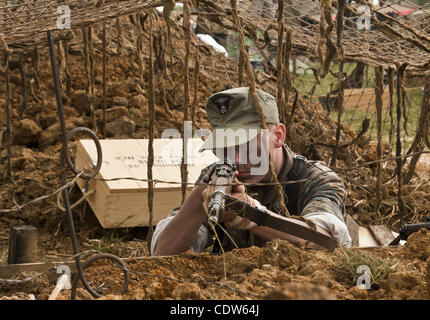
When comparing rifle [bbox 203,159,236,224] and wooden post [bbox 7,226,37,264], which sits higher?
rifle [bbox 203,159,236,224]

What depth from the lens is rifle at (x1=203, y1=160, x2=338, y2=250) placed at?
6.14 feet

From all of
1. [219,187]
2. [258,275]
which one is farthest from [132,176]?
[258,275]

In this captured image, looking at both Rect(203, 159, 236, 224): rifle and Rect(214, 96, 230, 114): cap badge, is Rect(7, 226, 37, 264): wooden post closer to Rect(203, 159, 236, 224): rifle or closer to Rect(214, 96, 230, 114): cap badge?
Rect(203, 159, 236, 224): rifle

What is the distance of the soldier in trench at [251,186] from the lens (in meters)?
2.32

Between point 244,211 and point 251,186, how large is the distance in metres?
0.54

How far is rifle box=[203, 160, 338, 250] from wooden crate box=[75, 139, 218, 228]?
182cm

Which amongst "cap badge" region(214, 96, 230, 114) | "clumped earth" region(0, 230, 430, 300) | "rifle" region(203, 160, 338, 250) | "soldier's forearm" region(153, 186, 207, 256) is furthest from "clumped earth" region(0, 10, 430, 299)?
"cap badge" region(214, 96, 230, 114)

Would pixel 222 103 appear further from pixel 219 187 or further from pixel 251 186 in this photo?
pixel 219 187

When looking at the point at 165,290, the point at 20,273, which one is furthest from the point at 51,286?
the point at 165,290

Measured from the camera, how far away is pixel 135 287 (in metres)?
1.66

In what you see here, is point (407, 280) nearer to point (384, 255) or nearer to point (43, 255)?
point (384, 255)

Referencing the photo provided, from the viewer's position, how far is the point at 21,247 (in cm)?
220

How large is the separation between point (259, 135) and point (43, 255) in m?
2.24

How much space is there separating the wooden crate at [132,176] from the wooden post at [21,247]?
56.4 inches
